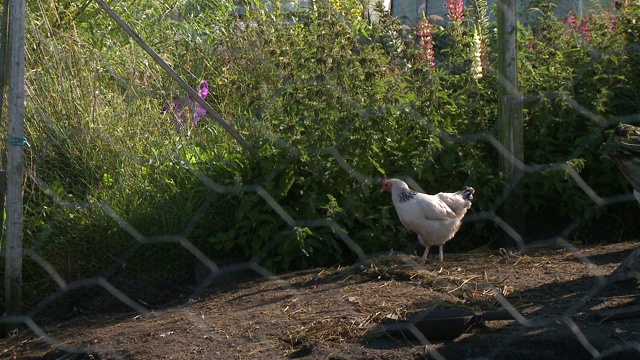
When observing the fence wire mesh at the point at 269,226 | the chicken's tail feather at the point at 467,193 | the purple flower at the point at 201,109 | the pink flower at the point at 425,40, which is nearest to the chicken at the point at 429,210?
the chicken's tail feather at the point at 467,193

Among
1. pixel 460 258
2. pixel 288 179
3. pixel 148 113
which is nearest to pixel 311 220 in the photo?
pixel 288 179

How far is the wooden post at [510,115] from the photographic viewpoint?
4188 mm

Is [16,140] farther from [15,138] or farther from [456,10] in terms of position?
[456,10]

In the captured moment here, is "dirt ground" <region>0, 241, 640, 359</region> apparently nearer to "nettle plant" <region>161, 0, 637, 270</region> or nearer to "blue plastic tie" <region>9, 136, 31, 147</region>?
"nettle plant" <region>161, 0, 637, 270</region>

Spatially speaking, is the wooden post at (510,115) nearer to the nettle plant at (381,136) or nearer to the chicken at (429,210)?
the nettle plant at (381,136)

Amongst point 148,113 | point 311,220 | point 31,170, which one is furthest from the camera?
point 148,113

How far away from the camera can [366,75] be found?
4344mm

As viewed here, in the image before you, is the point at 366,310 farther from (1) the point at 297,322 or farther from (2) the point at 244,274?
(2) the point at 244,274

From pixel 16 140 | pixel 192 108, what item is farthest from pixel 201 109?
pixel 16 140

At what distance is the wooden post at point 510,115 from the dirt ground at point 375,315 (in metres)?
0.21

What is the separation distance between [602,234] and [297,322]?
191 centimetres

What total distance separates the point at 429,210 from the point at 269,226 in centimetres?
79

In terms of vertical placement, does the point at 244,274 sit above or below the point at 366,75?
below

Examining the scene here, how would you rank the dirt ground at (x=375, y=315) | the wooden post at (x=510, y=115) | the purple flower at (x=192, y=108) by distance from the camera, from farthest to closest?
the purple flower at (x=192, y=108) < the wooden post at (x=510, y=115) < the dirt ground at (x=375, y=315)
